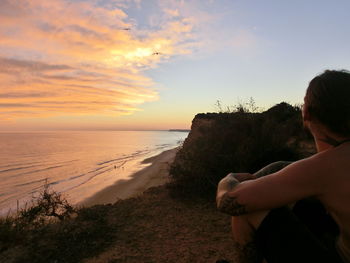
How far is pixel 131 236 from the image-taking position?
4887mm

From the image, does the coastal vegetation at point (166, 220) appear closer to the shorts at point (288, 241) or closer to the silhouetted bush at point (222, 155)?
the silhouetted bush at point (222, 155)

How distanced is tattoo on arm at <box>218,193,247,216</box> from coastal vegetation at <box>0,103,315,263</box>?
2251 mm

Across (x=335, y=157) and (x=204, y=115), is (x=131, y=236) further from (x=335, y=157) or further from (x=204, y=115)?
(x=204, y=115)

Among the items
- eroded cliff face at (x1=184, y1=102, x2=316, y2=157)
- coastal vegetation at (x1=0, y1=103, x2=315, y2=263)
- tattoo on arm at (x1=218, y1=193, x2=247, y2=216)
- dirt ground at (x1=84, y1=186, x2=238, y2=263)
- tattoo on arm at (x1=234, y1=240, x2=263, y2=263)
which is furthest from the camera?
eroded cliff face at (x1=184, y1=102, x2=316, y2=157)

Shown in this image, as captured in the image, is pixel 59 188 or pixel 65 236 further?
pixel 59 188

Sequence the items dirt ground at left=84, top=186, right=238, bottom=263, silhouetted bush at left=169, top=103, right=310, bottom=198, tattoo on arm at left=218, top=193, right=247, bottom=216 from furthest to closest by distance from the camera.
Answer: silhouetted bush at left=169, top=103, right=310, bottom=198 < dirt ground at left=84, top=186, right=238, bottom=263 < tattoo on arm at left=218, top=193, right=247, bottom=216

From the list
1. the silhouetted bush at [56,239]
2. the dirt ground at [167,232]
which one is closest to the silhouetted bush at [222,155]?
the dirt ground at [167,232]

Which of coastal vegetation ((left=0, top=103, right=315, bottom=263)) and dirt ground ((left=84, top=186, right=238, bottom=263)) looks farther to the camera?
coastal vegetation ((left=0, top=103, right=315, bottom=263))

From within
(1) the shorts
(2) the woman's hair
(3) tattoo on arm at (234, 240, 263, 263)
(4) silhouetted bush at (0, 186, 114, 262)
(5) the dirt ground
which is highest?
(2) the woman's hair

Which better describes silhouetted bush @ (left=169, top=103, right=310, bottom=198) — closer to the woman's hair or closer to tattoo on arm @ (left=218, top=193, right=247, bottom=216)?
tattoo on arm @ (left=218, top=193, right=247, bottom=216)

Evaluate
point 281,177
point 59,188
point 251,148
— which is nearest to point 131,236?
point 251,148

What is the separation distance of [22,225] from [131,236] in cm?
185

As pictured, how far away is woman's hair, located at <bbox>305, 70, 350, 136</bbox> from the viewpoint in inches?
67.7

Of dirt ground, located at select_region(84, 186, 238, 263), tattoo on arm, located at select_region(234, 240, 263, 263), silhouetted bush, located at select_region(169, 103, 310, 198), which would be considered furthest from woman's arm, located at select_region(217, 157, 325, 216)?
silhouetted bush, located at select_region(169, 103, 310, 198)
